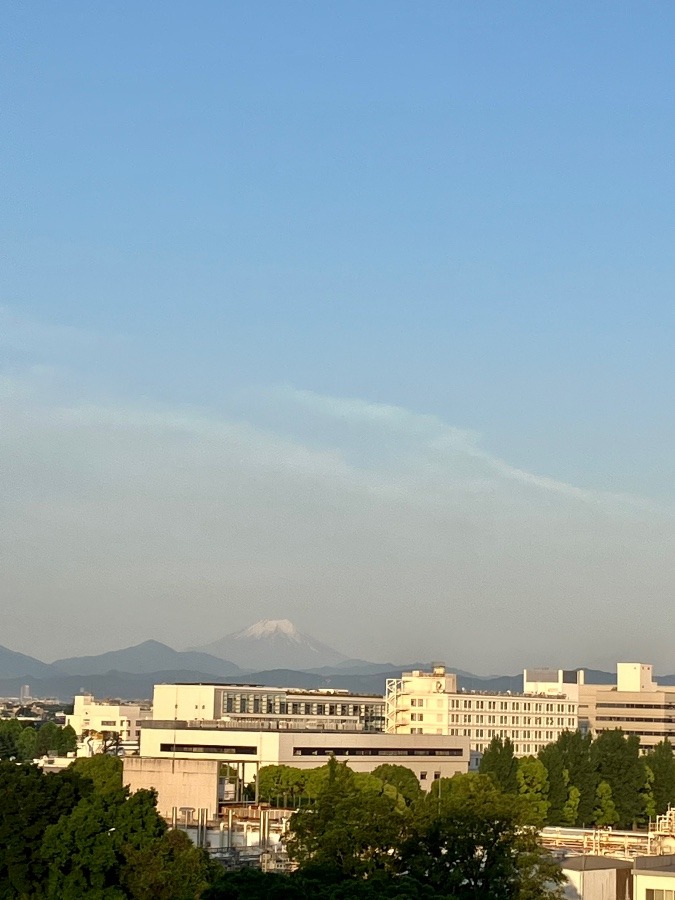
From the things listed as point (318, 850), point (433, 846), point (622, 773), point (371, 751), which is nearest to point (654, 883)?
point (433, 846)

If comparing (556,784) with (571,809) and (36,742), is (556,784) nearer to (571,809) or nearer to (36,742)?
(571,809)

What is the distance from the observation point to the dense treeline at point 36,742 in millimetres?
129250

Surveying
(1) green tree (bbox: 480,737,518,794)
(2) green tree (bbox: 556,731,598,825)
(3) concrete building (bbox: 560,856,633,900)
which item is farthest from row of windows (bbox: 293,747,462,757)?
(3) concrete building (bbox: 560,856,633,900)

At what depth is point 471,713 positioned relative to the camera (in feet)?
447

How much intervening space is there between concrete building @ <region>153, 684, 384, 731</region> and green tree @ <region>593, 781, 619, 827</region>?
135 ft

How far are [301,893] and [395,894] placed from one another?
1999 millimetres

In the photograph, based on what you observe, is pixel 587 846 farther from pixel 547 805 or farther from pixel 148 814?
pixel 547 805

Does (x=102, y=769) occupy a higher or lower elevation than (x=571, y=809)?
higher

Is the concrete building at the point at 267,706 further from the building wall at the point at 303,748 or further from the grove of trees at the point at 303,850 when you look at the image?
the grove of trees at the point at 303,850

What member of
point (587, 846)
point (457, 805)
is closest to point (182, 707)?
point (587, 846)

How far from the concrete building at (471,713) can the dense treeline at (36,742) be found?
27.2m

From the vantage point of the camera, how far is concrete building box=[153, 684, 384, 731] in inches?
5541

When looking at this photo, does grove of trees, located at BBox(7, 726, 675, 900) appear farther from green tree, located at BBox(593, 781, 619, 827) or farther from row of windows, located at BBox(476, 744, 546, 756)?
row of windows, located at BBox(476, 744, 546, 756)

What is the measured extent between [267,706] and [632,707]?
34317 mm
